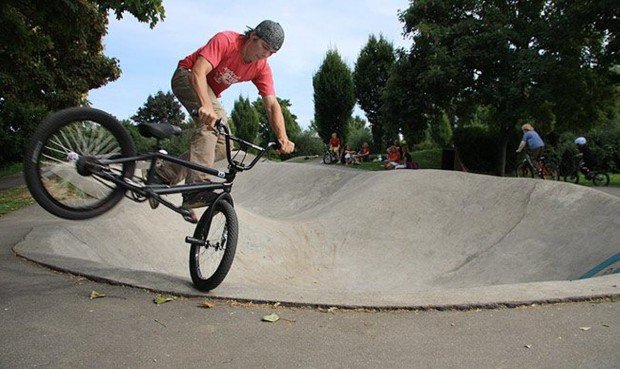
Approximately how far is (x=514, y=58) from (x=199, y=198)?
60.3ft

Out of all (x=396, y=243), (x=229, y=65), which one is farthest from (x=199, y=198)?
(x=396, y=243)

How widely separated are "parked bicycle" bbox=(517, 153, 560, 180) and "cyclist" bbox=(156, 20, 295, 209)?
1295cm

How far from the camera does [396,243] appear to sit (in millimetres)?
8781

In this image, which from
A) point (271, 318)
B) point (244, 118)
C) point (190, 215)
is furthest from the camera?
point (244, 118)

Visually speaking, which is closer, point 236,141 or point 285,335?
point 285,335

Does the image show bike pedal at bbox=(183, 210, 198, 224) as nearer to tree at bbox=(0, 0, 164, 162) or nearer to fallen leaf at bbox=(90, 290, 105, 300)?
fallen leaf at bbox=(90, 290, 105, 300)

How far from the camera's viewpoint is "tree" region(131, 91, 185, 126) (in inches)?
2489

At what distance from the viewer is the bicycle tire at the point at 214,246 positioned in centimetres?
389

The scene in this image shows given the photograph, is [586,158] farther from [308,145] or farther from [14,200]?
[308,145]

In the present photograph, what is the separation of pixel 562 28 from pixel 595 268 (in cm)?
1523

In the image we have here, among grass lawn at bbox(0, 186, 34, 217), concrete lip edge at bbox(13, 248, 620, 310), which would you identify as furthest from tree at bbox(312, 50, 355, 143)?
concrete lip edge at bbox(13, 248, 620, 310)

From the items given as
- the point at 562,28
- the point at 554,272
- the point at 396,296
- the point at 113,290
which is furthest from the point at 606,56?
the point at 113,290

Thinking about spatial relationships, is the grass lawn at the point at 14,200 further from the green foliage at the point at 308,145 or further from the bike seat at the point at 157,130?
the green foliage at the point at 308,145

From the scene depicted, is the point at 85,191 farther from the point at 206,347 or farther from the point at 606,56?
the point at 606,56
